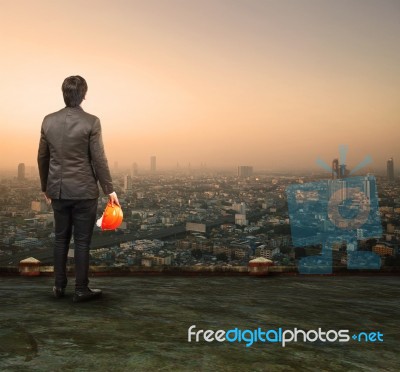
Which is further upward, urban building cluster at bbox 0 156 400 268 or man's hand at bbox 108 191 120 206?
man's hand at bbox 108 191 120 206

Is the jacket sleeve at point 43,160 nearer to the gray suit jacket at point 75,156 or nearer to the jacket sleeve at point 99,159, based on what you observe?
the gray suit jacket at point 75,156

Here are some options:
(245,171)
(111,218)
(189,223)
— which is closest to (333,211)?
(111,218)

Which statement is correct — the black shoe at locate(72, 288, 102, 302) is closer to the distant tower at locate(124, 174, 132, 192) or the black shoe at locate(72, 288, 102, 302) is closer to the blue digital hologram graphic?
the blue digital hologram graphic

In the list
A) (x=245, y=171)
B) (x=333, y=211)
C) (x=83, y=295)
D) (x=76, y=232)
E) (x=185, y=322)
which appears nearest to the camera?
(x=185, y=322)

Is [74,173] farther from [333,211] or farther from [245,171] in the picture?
[245,171]

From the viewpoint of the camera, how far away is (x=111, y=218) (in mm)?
3479

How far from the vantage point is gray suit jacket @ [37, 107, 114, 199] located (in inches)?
131

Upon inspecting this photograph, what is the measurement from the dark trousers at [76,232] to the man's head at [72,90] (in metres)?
0.77

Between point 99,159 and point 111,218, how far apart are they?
0.48 meters

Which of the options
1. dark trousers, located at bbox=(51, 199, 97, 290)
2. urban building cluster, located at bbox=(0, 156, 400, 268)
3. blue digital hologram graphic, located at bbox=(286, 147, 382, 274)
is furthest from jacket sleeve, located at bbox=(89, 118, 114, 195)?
urban building cluster, located at bbox=(0, 156, 400, 268)

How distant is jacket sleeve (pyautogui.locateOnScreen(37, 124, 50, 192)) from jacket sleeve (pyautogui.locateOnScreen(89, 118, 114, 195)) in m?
0.40

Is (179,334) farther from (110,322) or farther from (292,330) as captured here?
(292,330)

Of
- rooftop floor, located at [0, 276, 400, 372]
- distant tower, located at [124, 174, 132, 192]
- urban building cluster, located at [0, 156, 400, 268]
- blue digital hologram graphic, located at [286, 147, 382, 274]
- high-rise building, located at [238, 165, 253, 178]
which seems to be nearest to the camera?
rooftop floor, located at [0, 276, 400, 372]

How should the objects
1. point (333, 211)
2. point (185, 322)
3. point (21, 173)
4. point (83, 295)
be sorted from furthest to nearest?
point (21, 173) → point (333, 211) → point (83, 295) → point (185, 322)
